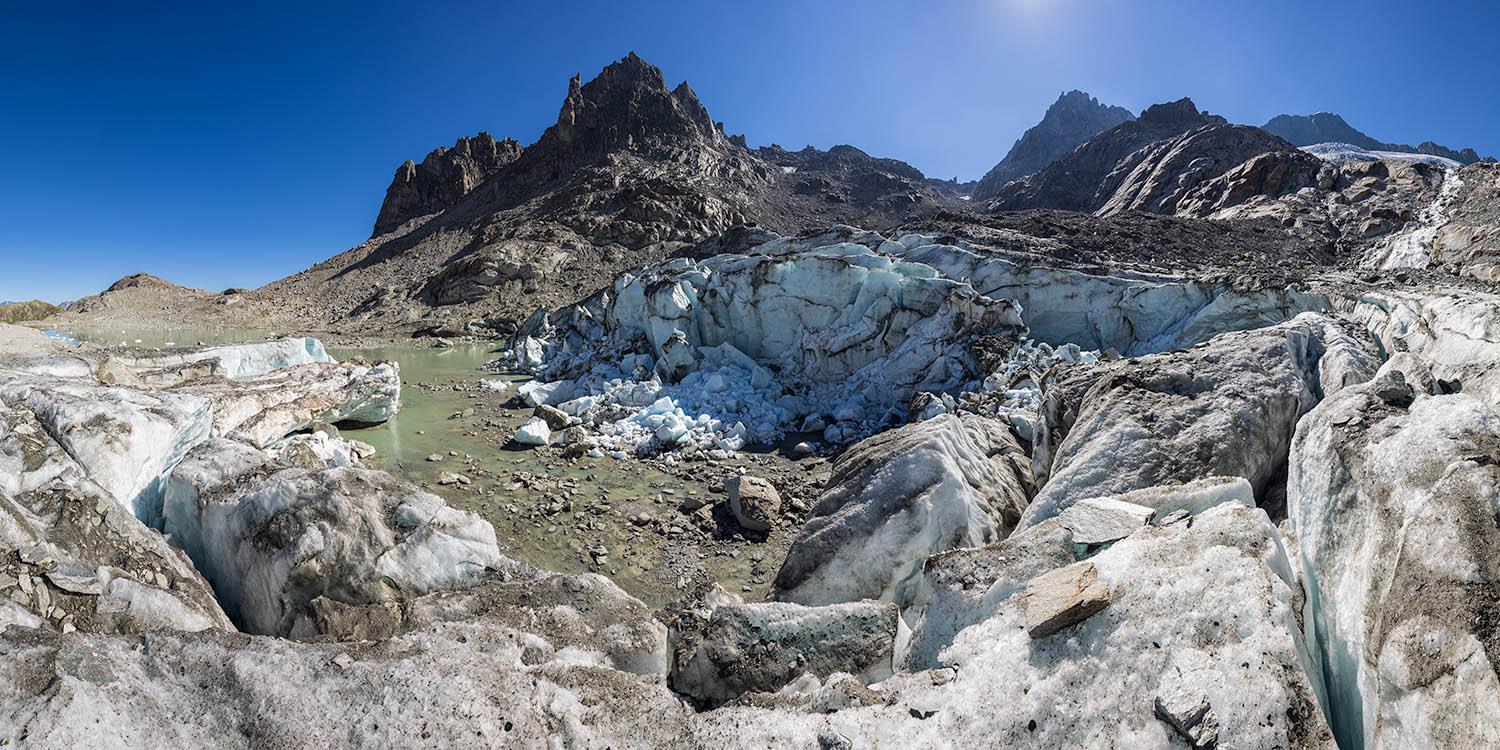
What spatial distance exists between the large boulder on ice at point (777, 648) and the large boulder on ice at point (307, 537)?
7.27 feet

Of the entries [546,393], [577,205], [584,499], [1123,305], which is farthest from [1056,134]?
[584,499]

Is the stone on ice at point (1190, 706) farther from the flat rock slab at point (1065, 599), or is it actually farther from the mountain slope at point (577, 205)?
the mountain slope at point (577, 205)

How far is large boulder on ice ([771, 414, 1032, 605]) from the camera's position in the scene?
13.9 ft

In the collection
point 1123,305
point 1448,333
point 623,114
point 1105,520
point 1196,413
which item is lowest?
point 1105,520

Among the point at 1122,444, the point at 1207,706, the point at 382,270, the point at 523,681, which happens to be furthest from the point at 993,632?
the point at 382,270

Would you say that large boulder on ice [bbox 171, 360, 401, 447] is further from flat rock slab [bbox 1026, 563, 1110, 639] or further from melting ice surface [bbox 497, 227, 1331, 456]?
flat rock slab [bbox 1026, 563, 1110, 639]

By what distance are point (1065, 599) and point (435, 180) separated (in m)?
105

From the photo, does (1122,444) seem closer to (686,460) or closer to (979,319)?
(686,460)

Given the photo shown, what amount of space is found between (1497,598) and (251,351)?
17428 mm

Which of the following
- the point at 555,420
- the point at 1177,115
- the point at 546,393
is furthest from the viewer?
the point at 1177,115

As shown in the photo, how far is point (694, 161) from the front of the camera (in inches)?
2899

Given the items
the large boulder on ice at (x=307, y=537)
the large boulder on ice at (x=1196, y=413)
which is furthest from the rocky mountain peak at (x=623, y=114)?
the large boulder on ice at (x=1196, y=413)

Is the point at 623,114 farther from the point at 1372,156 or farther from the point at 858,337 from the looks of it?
the point at 858,337

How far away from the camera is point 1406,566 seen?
75.4 inches
